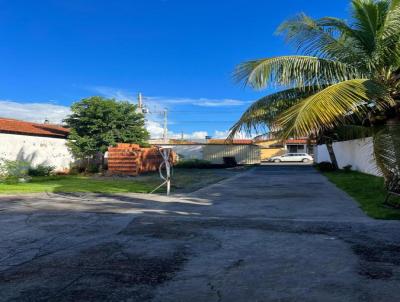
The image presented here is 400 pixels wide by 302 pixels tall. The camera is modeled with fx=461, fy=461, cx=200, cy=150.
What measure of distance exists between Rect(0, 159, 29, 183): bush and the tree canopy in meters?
5.54

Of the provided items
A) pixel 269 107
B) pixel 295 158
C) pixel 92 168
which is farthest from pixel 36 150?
pixel 295 158

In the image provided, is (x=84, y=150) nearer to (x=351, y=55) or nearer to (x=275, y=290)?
(x=351, y=55)

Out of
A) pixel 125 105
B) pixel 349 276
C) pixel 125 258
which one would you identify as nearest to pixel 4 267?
pixel 125 258

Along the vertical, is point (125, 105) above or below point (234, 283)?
above

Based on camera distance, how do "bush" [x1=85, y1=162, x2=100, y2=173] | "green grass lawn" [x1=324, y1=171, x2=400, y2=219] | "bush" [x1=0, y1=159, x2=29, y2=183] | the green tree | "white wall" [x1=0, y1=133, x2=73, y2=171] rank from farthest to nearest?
"bush" [x1=85, y1=162, x2=100, y2=173] → the green tree → "white wall" [x1=0, y1=133, x2=73, y2=171] → "bush" [x1=0, y1=159, x2=29, y2=183] → "green grass lawn" [x1=324, y1=171, x2=400, y2=219]

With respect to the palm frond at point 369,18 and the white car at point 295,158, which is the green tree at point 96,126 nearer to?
the palm frond at point 369,18

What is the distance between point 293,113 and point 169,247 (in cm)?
403

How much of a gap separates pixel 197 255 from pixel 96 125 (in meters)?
22.8

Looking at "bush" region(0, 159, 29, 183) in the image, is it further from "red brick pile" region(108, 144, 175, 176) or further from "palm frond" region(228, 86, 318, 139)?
"palm frond" region(228, 86, 318, 139)

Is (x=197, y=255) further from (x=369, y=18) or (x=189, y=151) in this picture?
(x=189, y=151)

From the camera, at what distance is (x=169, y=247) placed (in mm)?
7047

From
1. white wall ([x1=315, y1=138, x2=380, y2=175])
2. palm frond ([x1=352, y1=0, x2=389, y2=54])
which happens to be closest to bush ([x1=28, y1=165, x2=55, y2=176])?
white wall ([x1=315, y1=138, x2=380, y2=175])

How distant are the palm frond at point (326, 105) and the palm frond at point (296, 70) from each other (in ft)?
5.91

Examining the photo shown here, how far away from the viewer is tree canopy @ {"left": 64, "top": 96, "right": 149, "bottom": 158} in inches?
1115
